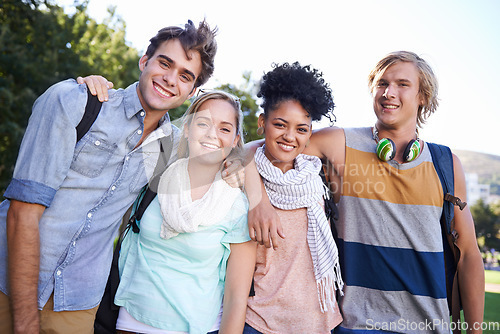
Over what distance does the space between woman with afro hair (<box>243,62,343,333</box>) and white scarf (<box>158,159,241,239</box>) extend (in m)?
0.40

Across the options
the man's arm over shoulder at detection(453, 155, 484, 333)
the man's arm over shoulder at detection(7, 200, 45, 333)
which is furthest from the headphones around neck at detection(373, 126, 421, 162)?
the man's arm over shoulder at detection(7, 200, 45, 333)

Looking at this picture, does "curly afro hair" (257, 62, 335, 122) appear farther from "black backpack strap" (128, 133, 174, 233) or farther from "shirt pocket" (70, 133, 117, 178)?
"shirt pocket" (70, 133, 117, 178)

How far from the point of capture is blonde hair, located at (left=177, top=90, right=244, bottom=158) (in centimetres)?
282

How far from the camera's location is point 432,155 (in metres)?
3.09

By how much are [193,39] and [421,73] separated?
1.85 metres

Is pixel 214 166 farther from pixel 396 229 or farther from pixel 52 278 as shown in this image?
pixel 396 229

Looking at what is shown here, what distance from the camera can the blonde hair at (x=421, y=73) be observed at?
3117mm

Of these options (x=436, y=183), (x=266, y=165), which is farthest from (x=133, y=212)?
(x=436, y=183)

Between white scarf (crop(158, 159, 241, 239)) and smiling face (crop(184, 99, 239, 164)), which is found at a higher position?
smiling face (crop(184, 99, 239, 164))

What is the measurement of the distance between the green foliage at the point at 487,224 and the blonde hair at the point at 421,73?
54013 millimetres

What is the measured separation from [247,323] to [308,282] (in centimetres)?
51

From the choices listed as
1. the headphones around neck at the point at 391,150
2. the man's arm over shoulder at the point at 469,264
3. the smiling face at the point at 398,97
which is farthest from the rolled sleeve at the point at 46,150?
the man's arm over shoulder at the point at 469,264

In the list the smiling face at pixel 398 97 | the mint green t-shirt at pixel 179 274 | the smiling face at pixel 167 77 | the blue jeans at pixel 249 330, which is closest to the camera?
the mint green t-shirt at pixel 179 274

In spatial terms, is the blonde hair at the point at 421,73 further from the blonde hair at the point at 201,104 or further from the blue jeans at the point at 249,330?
the blue jeans at the point at 249,330
